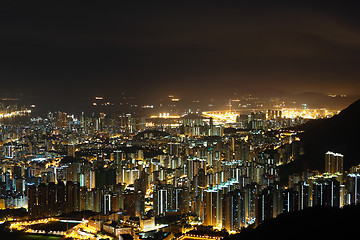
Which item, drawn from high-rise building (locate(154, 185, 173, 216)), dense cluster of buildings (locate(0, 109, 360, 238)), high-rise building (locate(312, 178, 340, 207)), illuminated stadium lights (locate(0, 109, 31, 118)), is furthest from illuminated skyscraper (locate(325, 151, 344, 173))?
illuminated stadium lights (locate(0, 109, 31, 118))

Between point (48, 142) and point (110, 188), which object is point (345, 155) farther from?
point (48, 142)

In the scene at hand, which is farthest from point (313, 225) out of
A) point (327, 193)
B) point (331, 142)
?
point (331, 142)

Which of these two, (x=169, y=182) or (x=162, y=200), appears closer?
(x=162, y=200)

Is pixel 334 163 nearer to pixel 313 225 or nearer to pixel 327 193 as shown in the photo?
pixel 327 193

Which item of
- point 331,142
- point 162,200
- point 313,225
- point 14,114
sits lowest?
point 162,200

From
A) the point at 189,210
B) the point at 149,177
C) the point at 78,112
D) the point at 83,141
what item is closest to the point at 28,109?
the point at 78,112

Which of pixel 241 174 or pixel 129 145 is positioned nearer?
pixel 241 174

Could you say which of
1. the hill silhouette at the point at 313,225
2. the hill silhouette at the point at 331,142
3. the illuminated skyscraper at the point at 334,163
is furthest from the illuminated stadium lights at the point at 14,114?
the hill silhouette at the point at 313,225
